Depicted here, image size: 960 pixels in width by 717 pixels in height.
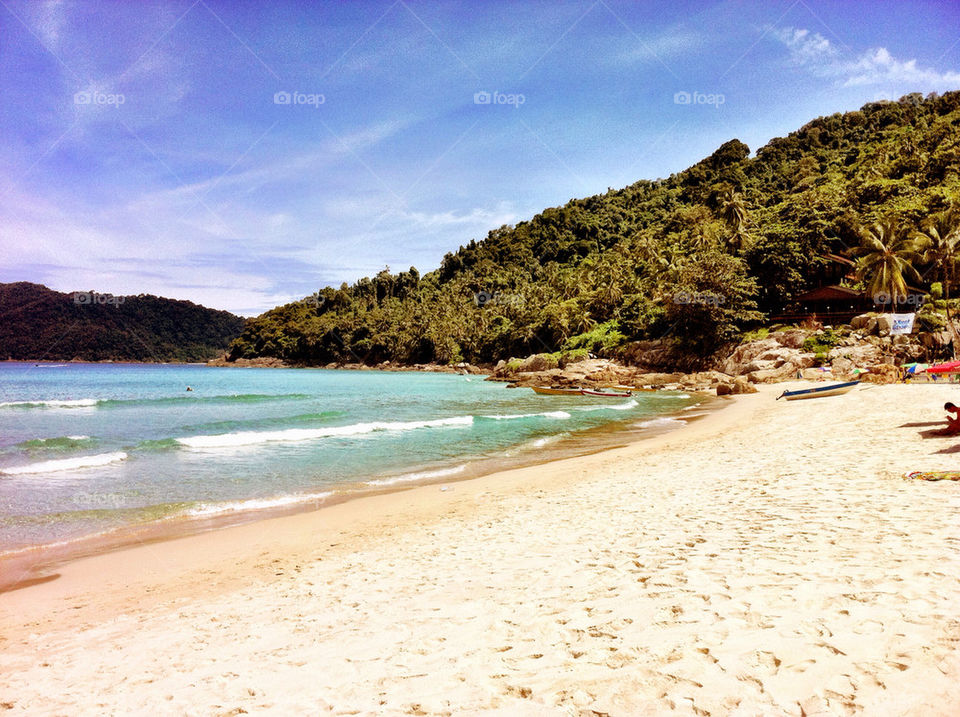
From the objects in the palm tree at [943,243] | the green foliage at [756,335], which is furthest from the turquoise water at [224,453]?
the palm tree at [943,243]

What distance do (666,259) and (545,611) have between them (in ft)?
254

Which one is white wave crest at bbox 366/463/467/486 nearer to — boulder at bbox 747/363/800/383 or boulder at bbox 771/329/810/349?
boulder at bbox 747/363/800/383

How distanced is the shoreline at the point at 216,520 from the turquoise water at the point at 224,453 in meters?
0.20

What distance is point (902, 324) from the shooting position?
3903 centimetres

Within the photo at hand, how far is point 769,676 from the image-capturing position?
298 centimetres

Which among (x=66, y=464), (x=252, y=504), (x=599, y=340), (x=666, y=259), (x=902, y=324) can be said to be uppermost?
(x=666, y=259)

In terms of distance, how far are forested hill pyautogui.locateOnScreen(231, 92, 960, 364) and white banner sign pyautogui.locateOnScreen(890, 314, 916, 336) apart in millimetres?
13325

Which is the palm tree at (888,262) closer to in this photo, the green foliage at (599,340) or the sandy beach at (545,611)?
the green foliage at (599,340)

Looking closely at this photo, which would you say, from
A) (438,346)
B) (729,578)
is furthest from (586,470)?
(438,346)

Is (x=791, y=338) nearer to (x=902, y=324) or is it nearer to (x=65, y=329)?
(x=902, y=324)

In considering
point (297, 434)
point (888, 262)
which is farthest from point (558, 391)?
point (888, 262)

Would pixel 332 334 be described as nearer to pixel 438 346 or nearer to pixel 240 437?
pixel 438 346

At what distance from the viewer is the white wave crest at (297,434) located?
19578 millimetres

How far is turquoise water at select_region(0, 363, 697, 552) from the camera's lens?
11.2m
